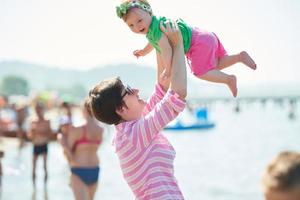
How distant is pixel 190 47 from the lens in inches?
112

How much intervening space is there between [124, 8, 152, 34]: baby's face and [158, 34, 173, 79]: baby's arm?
4.8 inches

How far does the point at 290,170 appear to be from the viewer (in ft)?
5.05

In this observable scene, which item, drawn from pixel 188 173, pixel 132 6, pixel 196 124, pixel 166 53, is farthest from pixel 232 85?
pixel 196 124

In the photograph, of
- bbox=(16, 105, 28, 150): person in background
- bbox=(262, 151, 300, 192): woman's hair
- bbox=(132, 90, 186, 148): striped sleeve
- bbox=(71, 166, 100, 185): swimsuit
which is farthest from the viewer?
bbox=(16, 105, 28, 150): person in background

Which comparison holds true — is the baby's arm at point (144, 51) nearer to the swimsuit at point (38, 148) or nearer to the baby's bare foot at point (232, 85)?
the baby's bare foot at point (232, 85)

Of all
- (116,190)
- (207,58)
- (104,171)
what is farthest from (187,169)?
(207,58)

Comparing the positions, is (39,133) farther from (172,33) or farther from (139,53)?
(172,33)

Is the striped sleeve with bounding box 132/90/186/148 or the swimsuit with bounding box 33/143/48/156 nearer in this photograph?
the striped sleeve with bounding box 132/90/186/148

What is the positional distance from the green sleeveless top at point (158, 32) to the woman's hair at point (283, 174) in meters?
1.09

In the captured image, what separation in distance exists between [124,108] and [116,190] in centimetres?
1168

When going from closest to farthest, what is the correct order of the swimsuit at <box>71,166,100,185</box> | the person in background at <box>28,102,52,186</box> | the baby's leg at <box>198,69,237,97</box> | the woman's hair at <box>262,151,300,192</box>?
the woman's hair at <box>262,151,300,192</box> < the baby's leg at <box>198,69,237,97</box> < the swimsuit at <box>71,166,100,185</box> < the person in background at <box>28,102,52,186</box>

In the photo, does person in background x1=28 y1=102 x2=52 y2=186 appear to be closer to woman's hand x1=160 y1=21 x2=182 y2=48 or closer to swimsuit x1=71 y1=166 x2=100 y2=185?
swimsuit x1=71 y1=166 x2=100 y2=185

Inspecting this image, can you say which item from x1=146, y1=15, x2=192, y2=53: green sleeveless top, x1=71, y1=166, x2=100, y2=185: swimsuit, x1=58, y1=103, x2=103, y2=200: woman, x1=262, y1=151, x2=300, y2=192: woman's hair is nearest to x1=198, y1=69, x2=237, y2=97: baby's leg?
x1=146, y1=15, x2=192, y2=53: green sleeveless top

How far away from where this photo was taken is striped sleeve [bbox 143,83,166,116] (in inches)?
104
